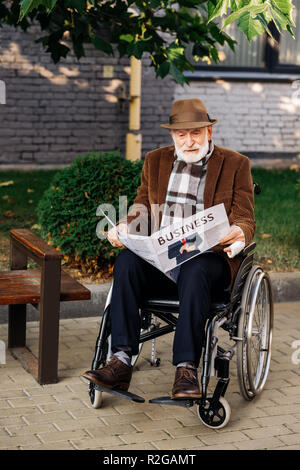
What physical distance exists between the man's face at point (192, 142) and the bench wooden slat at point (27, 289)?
36.3 inches

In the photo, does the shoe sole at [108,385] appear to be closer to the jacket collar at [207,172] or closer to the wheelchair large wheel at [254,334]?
the wheelchair large wheel at [254,334]

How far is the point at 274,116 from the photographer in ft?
41.9

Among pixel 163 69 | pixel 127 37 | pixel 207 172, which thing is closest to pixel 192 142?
pixel 207 172

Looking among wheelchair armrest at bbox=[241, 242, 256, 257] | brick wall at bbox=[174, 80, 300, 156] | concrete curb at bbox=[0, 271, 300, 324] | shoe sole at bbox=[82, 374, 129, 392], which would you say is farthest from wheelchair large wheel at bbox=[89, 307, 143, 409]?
brick wall at bbox=[174, 80, 300, 156]

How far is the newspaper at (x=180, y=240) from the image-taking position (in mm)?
4184

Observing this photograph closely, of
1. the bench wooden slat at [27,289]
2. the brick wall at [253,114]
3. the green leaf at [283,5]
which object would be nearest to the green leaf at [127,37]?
the bench wooden slat at [27,289]

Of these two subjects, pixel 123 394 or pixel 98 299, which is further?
pixel 98 299

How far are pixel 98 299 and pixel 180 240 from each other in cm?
179

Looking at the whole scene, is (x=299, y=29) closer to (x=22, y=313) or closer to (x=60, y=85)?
(x=60, y=85)

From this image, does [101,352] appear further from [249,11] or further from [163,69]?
[163,69]

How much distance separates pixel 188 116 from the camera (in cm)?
441

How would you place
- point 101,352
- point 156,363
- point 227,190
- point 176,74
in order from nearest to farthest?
point 101,352, point 227,190, point 156,363, point 176,74

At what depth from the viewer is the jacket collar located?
4.41 meters
